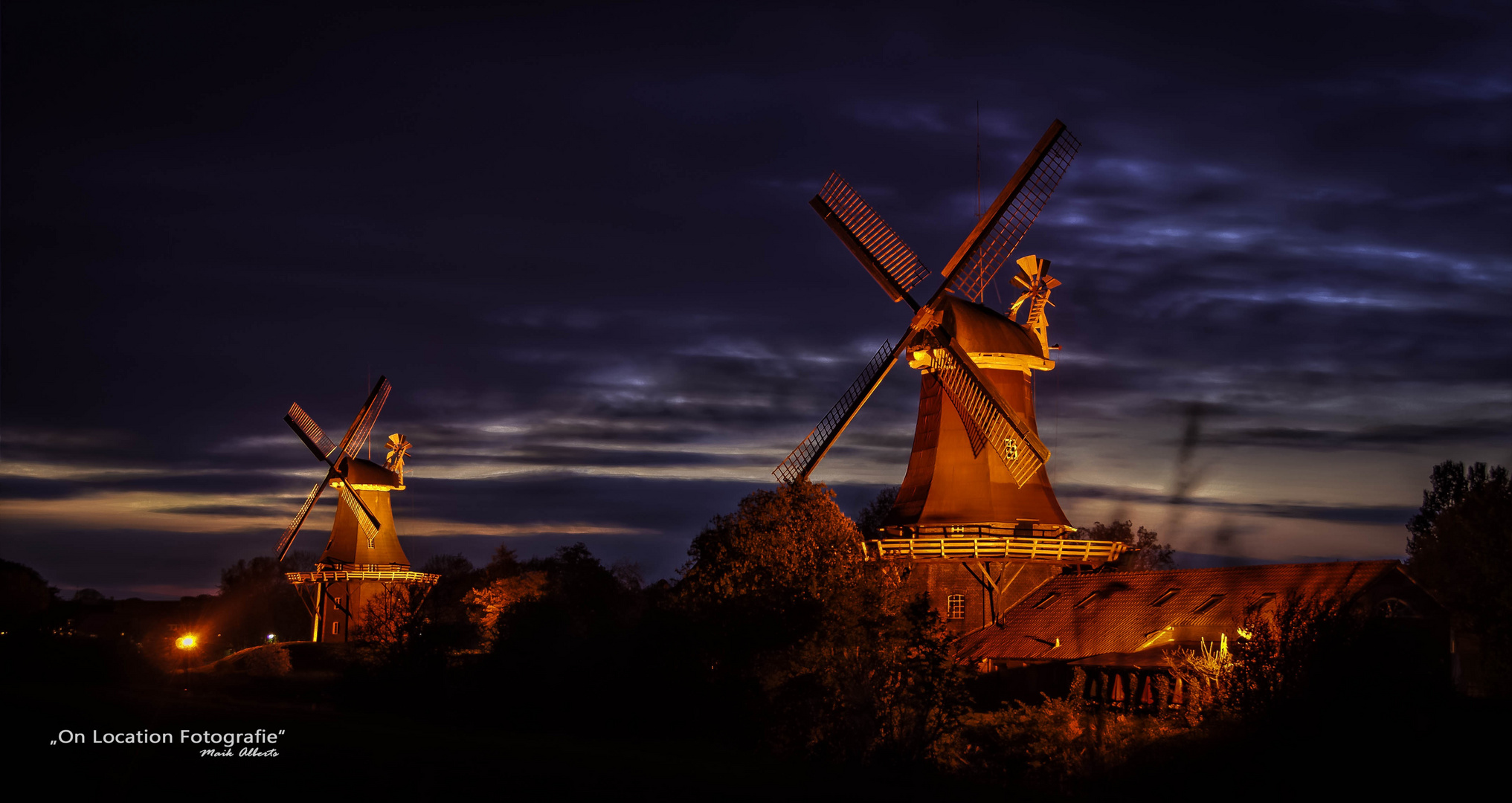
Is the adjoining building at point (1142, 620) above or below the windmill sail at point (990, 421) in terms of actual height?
below

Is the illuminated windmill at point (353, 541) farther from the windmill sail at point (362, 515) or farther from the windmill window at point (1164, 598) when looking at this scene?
the windmill window at point (1164, 598)

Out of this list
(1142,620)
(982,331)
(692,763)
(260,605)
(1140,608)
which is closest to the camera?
(692,763)

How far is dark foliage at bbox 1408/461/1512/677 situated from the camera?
40750 mm

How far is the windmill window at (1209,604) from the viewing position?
3048 cm

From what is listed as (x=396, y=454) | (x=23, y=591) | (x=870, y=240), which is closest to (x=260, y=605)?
(x=23, y=591)

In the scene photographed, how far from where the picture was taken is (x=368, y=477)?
65.4 metres

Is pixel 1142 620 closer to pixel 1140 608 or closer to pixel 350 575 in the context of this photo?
pixel 1140 608

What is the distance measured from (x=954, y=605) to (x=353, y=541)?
3795cm

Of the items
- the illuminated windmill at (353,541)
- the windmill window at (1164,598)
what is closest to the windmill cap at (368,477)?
the illuminated windmill at (353,541)

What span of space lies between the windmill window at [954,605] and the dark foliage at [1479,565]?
17.0m

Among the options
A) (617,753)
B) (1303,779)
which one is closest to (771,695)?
(617,753)

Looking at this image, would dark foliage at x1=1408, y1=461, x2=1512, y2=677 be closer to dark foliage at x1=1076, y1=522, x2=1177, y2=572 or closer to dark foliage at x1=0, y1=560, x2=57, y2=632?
dark foliage at x1=1076, y1=522, x2=1177, y2=572

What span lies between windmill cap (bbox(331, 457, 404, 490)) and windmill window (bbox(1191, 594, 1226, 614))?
152 ft

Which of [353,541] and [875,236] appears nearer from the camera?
[875,236]
